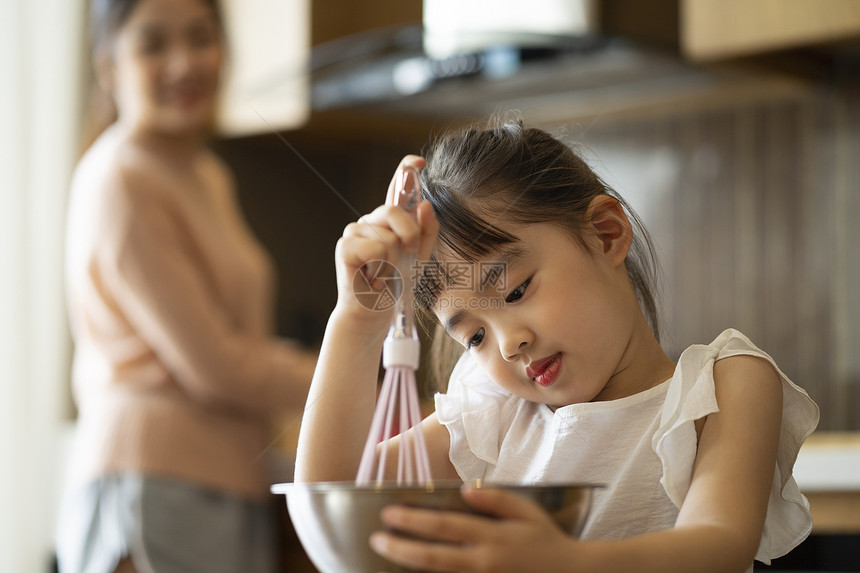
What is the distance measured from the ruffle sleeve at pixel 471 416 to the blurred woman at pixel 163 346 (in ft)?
1.77

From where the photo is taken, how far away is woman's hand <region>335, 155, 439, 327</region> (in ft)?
1.41

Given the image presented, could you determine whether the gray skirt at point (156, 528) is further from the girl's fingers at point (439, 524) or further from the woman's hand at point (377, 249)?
the girl's fingers at point (439, 524)

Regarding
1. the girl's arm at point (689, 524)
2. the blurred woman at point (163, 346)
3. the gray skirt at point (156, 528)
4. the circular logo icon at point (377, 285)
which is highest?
the circular logo icon at point (377, 285)

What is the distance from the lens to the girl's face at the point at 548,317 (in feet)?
1.56

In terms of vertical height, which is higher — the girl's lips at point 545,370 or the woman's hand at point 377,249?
the woman's hand at point 377,249

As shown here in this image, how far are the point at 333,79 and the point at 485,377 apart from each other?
3.51ft

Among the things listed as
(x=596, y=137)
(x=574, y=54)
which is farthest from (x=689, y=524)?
(x=574, y=54)

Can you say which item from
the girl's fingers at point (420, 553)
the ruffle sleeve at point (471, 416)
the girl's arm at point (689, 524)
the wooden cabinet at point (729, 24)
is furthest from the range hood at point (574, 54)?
the girl's fingers at point (420, 553)

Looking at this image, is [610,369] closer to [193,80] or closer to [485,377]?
[485,377]

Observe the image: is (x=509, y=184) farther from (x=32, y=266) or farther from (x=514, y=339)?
(x=32, y=266)

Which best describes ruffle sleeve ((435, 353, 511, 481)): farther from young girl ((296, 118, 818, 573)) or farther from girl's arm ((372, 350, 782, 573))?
girl's arm ((372, 350, 782, 573))

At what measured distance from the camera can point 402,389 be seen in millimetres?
432

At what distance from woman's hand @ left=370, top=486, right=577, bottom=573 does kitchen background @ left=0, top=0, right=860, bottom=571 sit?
0.75 metres

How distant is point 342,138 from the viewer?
188cm
